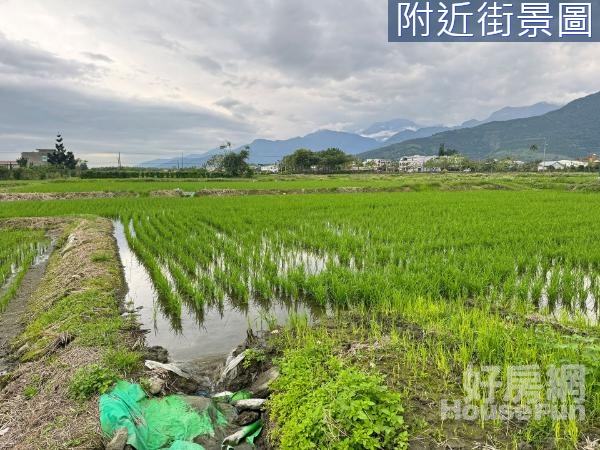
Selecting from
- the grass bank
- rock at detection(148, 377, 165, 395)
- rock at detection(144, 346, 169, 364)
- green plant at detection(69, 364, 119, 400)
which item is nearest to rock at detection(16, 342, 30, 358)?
the grass bank

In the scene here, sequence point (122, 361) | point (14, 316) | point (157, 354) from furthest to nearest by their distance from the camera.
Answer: point (14, 316), point (157, 354), point (122, 361)

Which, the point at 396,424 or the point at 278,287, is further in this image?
the point at 278,287

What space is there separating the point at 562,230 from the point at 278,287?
8.33 m

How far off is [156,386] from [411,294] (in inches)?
137

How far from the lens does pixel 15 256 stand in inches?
340

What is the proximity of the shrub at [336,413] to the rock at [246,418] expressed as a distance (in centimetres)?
20

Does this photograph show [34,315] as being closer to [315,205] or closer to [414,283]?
[414,283]

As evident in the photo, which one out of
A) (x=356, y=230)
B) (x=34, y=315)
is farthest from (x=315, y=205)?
(x=34, y=315)

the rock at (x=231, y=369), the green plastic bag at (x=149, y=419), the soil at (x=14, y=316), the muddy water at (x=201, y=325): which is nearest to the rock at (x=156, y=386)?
the green plastic bag at (x=149, y=419)

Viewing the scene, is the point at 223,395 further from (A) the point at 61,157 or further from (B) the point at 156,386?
(A) the point at 61,157

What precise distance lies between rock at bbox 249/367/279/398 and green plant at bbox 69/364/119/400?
46.1 inches

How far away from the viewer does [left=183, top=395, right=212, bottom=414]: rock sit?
297cm

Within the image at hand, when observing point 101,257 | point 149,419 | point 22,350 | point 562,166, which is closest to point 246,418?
point 149,419

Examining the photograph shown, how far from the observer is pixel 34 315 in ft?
17.1
